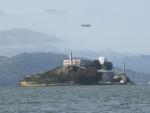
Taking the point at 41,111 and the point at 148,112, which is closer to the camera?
the point at 148,112

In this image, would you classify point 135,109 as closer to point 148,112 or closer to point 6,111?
point 148,112

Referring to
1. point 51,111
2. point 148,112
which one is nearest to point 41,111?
point 51,111

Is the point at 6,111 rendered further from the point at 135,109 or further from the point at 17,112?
the point at 135,109

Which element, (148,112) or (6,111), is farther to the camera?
(6,111)

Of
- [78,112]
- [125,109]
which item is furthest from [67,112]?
[125,109]

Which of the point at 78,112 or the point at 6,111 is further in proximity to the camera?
the point at 6,111

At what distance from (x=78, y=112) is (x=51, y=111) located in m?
5.16

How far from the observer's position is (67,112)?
98.5 meters

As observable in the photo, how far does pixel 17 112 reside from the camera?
101 m

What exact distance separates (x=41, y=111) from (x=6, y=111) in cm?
640

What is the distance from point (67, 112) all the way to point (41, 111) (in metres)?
4.79

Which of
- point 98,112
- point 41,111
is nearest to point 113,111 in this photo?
point 98,112

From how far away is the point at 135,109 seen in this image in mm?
102625

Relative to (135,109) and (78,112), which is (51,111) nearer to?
(78,112)
